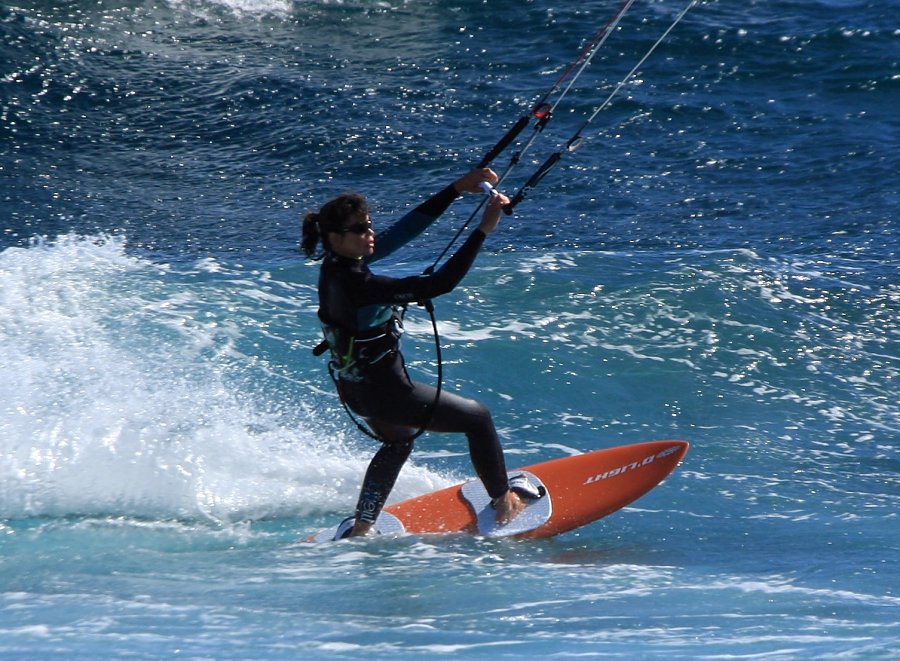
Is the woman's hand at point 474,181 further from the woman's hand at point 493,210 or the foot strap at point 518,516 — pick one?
the foot strap at point 518,516

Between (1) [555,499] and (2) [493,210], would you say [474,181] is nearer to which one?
(2) [493,210]

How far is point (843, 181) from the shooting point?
34.9ft

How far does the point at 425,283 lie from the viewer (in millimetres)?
4004

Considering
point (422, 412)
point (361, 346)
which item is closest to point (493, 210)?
point (361, 346)

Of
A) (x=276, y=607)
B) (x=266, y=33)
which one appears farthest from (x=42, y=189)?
(x=276, y=607)

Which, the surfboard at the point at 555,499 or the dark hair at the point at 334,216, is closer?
the dark hair at the point at 334,216

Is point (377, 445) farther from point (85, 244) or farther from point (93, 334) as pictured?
point (85, 244)

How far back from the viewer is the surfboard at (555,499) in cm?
488

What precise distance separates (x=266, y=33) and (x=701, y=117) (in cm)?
582

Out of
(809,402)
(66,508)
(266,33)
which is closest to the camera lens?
(66,508)

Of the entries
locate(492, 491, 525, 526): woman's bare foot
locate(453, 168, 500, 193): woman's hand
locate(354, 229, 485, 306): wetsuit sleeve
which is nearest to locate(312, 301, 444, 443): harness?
locate(354, 229, 485, 306): wetsuit sleeve

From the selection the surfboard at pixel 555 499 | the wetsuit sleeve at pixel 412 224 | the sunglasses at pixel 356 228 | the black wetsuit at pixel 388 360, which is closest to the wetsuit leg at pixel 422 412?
the black wetsuit at pixel 388 360

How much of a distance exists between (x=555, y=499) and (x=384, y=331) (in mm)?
1268

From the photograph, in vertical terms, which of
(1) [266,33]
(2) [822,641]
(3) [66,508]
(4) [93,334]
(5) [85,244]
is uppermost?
(1) [266,33]
